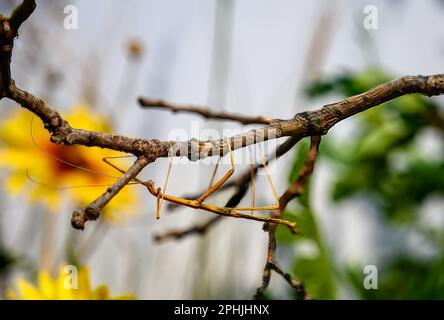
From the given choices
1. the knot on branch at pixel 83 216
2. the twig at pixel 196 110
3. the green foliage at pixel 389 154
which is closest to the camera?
the knot on branch at pixel 83 216

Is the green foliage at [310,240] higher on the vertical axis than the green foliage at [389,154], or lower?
lower

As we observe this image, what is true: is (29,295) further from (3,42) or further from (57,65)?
(57,65)

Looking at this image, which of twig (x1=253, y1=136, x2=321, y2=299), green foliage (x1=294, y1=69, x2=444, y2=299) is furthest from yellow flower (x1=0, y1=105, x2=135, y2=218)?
twig (x1=253, y1=136, x2=321, y2=299)

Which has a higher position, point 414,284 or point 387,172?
point 387,172

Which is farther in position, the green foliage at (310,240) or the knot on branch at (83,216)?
Result: the green foliage at (310,240)

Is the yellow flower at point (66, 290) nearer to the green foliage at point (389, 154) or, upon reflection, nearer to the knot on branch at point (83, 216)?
the knot on branch at point (83, 216)

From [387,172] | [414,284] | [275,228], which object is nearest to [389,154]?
[387,172]

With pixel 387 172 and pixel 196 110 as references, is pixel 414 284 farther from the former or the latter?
pixel 387 172

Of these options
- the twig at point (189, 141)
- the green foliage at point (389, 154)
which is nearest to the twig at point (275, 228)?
the twig at point (189, 141)

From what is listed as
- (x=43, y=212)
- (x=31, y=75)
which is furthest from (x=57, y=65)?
(x=43, y=212)
